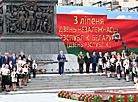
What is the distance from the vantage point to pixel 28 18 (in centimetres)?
3095

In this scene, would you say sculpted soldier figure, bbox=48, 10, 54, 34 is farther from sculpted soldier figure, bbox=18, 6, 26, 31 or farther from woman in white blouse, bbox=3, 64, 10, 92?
woman in white blouse, bbox=3, 64, 10, 92

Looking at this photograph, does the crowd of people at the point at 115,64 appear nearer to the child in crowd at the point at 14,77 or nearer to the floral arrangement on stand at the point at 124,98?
the child in crowd at the point at 14,77

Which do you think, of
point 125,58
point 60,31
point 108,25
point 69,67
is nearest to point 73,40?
point 60,31

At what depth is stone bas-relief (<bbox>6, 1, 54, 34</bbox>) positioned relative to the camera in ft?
101

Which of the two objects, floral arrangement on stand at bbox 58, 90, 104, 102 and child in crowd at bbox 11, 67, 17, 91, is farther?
child in crowd at bbox 11, 67, 17, 91

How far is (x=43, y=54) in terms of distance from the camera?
3072 centimetres

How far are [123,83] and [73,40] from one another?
37.6 feet

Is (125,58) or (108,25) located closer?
(125,58)

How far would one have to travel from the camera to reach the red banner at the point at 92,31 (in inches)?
1363

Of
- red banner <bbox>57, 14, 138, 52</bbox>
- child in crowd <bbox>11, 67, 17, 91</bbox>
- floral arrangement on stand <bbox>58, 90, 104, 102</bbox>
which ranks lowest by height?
floral arrangement on stand <bbox>58, 90, 104, 102</bbox>

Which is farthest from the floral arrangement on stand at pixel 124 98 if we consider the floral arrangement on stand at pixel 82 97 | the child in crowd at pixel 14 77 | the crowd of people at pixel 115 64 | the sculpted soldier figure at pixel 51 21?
the sculpted soldier figure at pixel 51 21

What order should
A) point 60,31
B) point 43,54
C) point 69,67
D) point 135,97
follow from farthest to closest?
point 60,31 → point 43,54 → point 69,67 → point 135,97

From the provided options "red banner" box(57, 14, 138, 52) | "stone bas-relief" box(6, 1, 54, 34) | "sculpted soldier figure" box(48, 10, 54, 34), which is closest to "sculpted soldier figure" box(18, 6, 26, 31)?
"stone bas-relief" box(6, 1, 54, 34)

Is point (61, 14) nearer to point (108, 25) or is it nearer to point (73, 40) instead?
point (73, 40)
